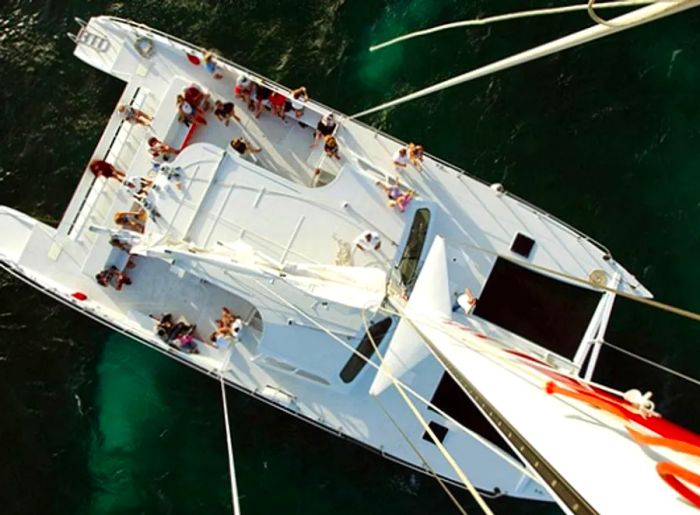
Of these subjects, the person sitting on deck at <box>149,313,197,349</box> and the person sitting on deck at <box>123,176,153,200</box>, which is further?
the person sitting on deck at <box>149,313,197,349</box>

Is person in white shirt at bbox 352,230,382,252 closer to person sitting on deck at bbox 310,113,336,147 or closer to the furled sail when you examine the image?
person sitting on deck at bbox 310,113,336,147

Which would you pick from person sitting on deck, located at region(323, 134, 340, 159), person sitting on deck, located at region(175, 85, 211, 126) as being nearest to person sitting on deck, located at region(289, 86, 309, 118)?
person sitting on deck, located at region(323, 134, 340, 159)

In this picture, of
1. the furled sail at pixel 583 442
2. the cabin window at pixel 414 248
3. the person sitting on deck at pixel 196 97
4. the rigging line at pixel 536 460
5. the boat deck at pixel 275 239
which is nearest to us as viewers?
the furled sail at pixel 583 442

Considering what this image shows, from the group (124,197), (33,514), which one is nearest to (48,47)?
(124,197)

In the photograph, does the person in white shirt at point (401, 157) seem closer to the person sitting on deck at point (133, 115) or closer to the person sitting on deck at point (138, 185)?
the person sitting on deck at point (138, 185)

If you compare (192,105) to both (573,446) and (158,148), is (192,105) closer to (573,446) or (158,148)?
(158,148)

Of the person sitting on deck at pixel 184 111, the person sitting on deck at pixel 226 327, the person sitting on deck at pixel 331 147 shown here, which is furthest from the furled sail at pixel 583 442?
the person sitting on deck at pixel 184 111
